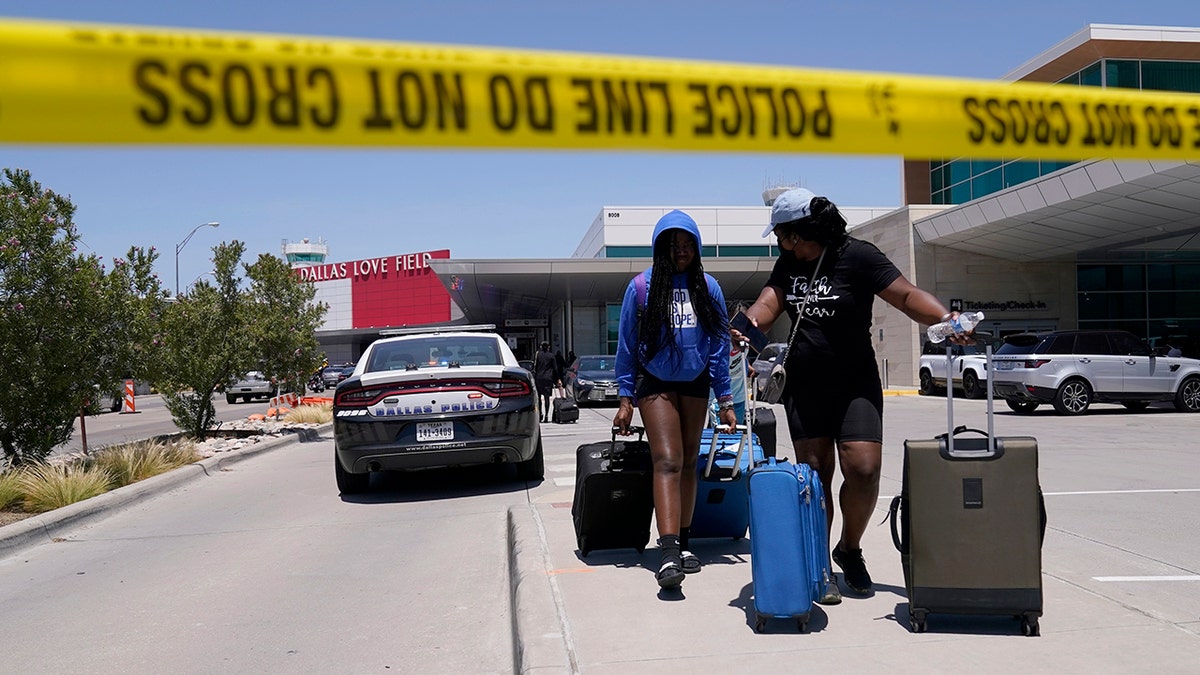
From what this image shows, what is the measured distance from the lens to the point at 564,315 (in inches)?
1950

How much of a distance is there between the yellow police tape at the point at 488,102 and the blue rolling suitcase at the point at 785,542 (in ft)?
6.11

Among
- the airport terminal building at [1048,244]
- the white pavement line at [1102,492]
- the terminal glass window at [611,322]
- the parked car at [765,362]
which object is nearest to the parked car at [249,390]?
the airport terminal building at [1048,244]

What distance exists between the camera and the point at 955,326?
3945 mm

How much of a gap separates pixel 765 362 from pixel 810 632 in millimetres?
1166

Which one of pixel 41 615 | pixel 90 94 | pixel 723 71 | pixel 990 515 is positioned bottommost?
pixel 41 615

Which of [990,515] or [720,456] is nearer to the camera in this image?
[990,515]

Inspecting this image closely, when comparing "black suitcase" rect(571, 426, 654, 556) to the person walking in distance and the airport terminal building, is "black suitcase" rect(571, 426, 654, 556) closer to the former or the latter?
the person walking in distance

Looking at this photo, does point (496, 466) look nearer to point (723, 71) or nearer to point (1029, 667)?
point (1029, 667)

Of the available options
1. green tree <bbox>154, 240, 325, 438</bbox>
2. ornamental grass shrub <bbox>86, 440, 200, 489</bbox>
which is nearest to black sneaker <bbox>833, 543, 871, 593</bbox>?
ornamental grass shrub <bbox>86, 440, 200, 489</bbox>

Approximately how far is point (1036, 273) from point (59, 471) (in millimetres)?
29861

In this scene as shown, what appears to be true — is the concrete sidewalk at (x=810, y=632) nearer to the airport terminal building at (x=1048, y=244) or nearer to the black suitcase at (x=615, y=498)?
the black suitcase at (x=615, y=498)

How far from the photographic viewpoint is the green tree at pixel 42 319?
32.8 ft

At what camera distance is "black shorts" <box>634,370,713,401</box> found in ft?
15.7

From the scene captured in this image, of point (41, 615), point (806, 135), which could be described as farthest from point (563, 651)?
point (41, 615)
